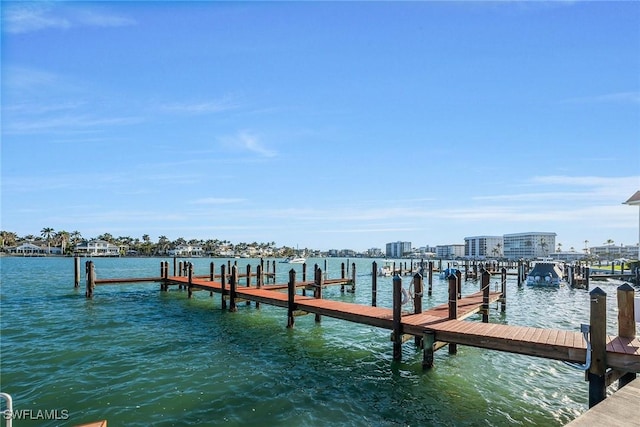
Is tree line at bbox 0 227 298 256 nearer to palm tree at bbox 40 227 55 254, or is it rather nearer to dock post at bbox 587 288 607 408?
palm tree at bbox 40 227 55 254

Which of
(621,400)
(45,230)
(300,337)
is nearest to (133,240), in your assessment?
(45,230)

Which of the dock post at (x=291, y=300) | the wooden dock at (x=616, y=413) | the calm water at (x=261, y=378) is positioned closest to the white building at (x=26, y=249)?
the calm water at (x=261, y=378)

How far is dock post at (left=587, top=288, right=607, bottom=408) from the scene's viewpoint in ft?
26.8

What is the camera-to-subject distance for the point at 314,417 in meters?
8.77

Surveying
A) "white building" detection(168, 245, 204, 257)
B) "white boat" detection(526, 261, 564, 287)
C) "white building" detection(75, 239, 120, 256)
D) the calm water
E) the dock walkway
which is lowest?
"white building" detection(168, 245, 204, 257)

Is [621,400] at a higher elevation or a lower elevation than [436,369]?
higher

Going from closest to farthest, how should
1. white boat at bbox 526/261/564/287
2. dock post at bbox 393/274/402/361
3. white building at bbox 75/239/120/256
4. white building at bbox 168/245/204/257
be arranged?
dock post at bbox 393/274/402/361 → white boat at bbox 526/261/564/287 → white building at bbox 75/239/120/256 → white building at bbox 168/245/204/257

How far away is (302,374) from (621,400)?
832 cm

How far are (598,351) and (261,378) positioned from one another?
8.38 metres

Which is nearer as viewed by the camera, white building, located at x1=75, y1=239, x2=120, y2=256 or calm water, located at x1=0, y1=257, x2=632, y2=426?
calm water, located at x1=0, y1=257, x2=632, y2=426

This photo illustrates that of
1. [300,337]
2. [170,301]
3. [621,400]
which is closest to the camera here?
[621,400]

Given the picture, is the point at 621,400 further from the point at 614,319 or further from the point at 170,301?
the point at 170,301

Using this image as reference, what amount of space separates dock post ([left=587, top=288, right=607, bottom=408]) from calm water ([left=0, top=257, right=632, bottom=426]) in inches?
45.5

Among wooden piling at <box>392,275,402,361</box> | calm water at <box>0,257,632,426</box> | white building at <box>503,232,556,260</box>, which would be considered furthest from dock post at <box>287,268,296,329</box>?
white building at <box>503,232,556,260</box>
